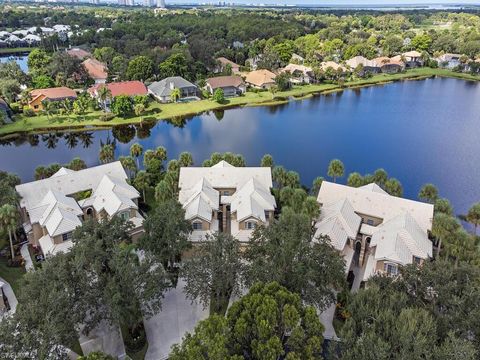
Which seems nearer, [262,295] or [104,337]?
[262,295]

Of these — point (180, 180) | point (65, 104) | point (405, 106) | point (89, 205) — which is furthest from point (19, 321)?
point (405, 106)

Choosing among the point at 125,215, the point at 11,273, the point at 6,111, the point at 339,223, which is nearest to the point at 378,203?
the point at 339,223

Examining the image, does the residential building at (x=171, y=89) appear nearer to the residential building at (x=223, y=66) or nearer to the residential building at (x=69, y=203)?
the residential building at (x=223, y=66)

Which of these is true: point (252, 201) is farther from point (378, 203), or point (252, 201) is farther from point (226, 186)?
point (378, 203)

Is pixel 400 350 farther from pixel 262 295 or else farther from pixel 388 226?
pixel 388 226

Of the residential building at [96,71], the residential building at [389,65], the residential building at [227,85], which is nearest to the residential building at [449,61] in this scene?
the residential building at [389,65]
